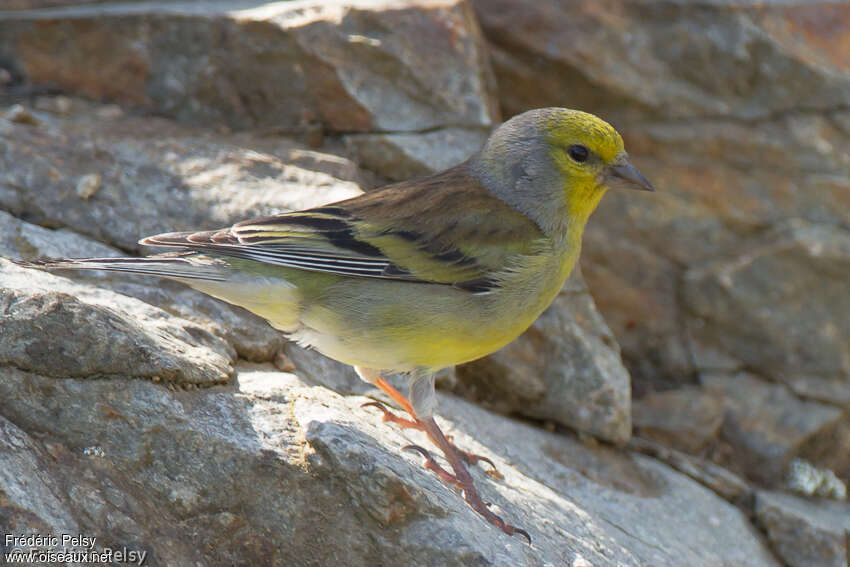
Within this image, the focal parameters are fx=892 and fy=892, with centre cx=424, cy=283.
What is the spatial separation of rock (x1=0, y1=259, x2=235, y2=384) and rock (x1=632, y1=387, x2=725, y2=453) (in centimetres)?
342

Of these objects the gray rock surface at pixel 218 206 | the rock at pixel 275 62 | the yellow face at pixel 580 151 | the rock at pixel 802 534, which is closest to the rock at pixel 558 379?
the gray rock surface at pixel 218 206

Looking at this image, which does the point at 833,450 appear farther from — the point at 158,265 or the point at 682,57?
the point at 158,265

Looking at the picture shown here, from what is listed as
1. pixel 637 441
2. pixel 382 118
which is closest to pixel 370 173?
pixel 382 118

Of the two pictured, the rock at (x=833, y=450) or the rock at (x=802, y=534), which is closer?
the rock at (x=802, y=534)

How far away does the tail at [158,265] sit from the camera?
3711 mm

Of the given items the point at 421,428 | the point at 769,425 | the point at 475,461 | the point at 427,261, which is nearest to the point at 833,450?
the point at 769,425

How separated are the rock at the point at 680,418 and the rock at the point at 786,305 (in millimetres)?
560

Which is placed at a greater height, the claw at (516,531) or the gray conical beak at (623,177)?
the gray conical beak at (623,177)

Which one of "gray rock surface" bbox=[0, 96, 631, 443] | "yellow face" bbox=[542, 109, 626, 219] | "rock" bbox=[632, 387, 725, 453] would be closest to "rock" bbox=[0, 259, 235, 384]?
"gray rock surface" bbox=[0, 96, 631, 443]

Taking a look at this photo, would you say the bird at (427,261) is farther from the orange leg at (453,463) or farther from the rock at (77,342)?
the rock at (77,342)

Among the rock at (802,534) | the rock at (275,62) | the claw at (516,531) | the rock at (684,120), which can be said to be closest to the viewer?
the claw at (516,531)

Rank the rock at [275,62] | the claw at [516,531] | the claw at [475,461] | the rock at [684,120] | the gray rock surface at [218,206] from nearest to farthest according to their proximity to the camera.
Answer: the claw at [516,531], the claw at [475,461], the gray rock surface at [218,206], the rock at [275,62], the rock at [684,120]

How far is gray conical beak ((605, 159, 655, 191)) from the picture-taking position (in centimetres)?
458

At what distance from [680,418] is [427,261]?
107 inches
